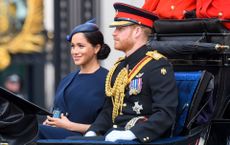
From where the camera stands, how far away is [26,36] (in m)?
13.3

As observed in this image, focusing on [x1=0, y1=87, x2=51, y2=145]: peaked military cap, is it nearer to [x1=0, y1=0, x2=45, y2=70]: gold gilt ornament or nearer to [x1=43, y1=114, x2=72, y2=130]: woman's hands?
[x1=43, y1=114, x2=72, y2=130]: woman's hands

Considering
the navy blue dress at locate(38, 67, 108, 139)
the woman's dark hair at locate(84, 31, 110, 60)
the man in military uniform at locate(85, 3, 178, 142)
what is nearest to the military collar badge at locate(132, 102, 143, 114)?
the man in military uniform at locate(85, 3, 178, 142)

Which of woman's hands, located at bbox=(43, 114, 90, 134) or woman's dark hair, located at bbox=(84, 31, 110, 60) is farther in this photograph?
woman's dark hair, located at bbox=(84, 31, 110, 60)

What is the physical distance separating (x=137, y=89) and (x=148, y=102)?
3.8 inches

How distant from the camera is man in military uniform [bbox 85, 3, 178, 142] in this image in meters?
4.63

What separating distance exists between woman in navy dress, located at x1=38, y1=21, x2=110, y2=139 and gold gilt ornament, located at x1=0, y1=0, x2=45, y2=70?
7803 mm

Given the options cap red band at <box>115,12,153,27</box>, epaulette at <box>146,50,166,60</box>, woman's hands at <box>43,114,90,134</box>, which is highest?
cap red band at <box>115,12,153,27</box>

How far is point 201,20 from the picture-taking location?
5172 millimetres

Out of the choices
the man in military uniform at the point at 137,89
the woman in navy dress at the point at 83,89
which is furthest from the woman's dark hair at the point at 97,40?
the man in military uniform at the point at 137,89

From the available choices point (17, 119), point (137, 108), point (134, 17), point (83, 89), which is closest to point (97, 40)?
point (83, 89)

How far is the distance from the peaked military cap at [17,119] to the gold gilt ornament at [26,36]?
28.0 ft

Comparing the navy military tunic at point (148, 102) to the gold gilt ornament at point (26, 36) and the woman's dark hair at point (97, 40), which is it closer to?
the woman's dark hair at point (97, 40)

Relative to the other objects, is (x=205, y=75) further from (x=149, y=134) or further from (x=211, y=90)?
(x=149, y=134)

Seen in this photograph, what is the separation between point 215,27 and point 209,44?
0.14 meters
